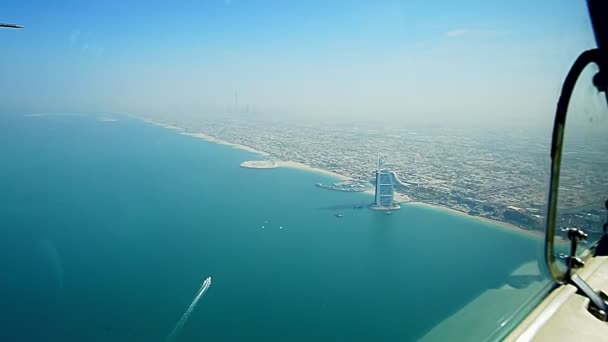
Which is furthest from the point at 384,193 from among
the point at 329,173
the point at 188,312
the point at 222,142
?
the point at 222,142

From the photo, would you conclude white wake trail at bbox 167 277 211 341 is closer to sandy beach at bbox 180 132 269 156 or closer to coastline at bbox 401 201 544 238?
coastline at bbox 401 201 544 238

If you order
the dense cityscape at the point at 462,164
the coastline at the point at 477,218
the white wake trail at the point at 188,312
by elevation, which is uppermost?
the dense cityscape at the point at 462,164

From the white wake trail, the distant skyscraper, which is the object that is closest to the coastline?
the distant skyscraper

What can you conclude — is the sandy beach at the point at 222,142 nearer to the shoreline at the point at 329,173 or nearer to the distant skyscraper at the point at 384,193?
the shoreline at the point at 329,173

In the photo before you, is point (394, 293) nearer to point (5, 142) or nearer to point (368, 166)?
point (368, 166)

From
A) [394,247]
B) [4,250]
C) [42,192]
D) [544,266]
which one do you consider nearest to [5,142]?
[42,192]

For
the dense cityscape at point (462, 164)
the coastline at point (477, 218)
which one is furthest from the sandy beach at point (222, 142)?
the coastline at point (477, 218)

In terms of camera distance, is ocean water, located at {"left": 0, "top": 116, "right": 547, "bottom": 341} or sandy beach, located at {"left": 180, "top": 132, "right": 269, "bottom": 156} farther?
Answer: sandy beach, located at {"left": 180, "top": 132, "right": 269, "bottom": 156}
